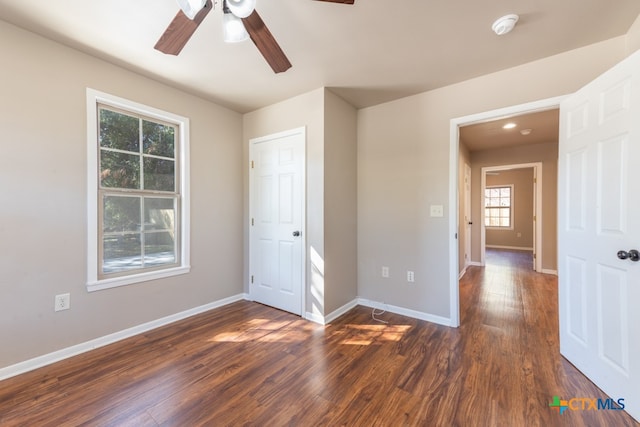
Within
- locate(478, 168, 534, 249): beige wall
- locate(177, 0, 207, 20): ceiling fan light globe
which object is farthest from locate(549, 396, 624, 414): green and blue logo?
locate(478, 168, 534, 249): beige wall

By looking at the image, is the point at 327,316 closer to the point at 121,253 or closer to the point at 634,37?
the point at 121,253

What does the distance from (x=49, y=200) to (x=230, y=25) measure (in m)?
1.92

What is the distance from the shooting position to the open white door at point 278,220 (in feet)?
9.71

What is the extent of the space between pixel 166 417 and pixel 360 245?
239 cm

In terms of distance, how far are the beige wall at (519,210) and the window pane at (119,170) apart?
350 inches

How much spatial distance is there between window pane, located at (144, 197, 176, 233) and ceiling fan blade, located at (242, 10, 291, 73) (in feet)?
6.08

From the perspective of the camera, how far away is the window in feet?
25.7

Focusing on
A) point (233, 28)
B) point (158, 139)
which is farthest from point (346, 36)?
point (158, 139)

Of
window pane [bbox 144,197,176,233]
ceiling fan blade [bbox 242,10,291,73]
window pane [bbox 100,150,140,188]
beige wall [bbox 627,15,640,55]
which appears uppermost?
beige wall [bbox 627,15,640,55]

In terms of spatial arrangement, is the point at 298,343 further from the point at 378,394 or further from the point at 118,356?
the point at 118,356

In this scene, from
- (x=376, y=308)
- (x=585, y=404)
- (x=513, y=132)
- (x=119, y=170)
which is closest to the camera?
(x=585, y=404)

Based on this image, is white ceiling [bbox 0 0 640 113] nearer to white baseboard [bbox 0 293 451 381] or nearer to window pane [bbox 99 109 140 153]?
window pane [bbox 99 109 140 153]

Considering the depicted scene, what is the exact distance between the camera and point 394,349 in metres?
2.24

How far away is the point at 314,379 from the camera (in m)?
1.84
